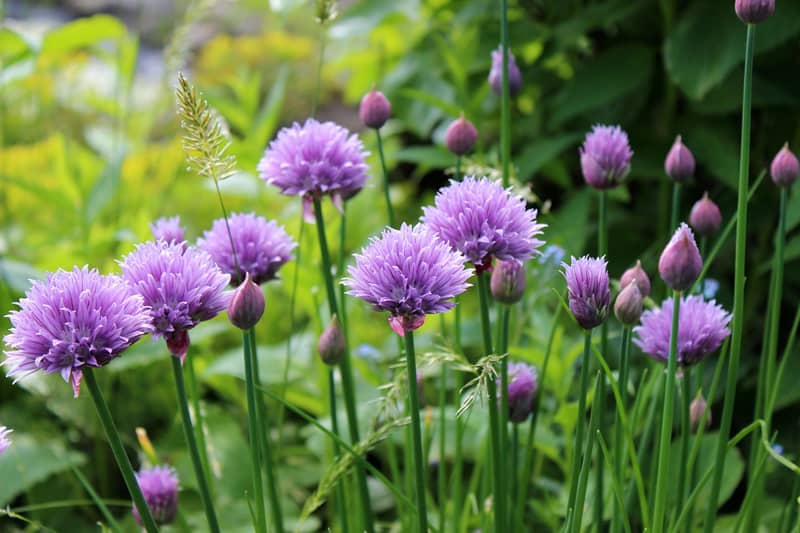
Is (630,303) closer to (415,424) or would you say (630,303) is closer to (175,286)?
(415,424)

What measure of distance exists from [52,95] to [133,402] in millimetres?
2184

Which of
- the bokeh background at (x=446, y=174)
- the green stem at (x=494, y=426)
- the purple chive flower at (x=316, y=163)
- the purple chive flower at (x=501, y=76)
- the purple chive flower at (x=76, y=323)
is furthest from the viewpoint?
the bokeh background at (x=446, y=174)

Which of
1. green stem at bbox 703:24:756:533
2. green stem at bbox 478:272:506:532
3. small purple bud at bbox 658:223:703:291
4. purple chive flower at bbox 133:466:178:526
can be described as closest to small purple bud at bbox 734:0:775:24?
green stem at bbox 703:24:756:533

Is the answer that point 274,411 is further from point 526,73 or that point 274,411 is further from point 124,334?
point 124,334

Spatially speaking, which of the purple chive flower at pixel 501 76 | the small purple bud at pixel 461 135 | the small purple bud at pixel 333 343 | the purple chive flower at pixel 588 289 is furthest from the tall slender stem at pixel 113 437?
the purple chive flower at pixel 501 76

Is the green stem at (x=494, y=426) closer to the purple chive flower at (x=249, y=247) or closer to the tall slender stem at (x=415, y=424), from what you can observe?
the tall slender stem at (x=415, y=424)

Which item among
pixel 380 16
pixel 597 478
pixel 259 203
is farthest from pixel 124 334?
pixel 380 16

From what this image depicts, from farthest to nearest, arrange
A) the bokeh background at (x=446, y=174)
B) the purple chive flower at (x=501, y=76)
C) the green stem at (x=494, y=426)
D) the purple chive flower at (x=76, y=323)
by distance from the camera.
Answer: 1. the bokeh background at (x=446, y=174)
2. the purple chive flower at (x=501, y=76)
3. the green stem at (x=494, y=426)
4. the purple chive flower at (x=76, y=323)

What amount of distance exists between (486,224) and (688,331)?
25 centimetres

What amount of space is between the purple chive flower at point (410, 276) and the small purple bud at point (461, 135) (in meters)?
0.32

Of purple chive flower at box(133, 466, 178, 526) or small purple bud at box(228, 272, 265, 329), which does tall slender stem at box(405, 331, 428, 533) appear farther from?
purple chive flower at box(133, 466, 178, 526)

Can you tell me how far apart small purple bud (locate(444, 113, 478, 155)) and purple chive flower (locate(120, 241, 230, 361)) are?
0.34 meters

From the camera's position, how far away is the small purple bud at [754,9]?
0.68 meters

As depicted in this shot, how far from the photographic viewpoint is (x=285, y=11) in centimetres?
157
